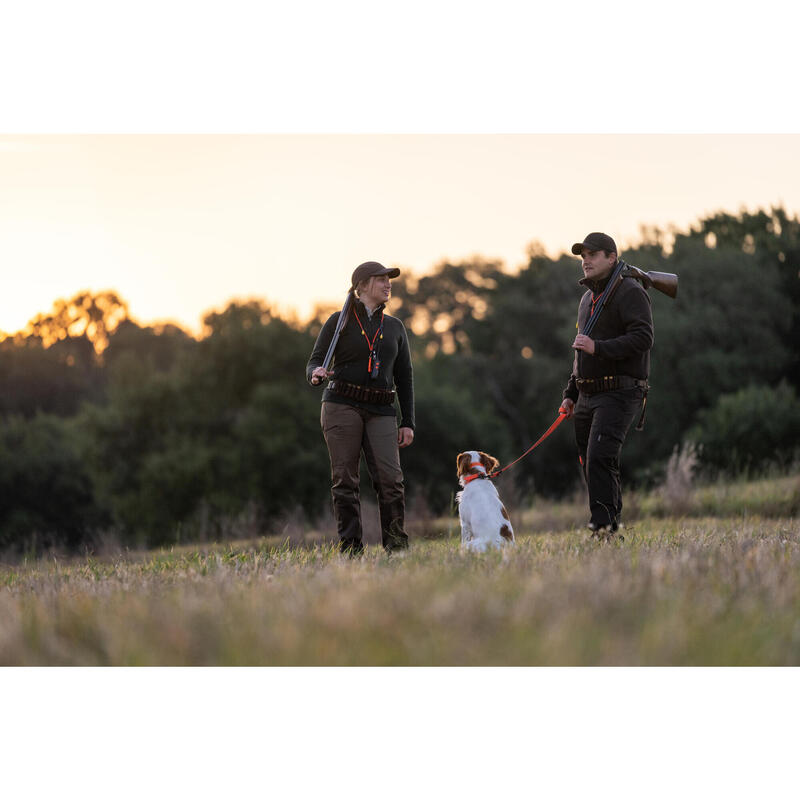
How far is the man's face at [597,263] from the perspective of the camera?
7.18 metres

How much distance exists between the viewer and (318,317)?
37.4 meters

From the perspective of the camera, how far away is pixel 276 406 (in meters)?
33.8

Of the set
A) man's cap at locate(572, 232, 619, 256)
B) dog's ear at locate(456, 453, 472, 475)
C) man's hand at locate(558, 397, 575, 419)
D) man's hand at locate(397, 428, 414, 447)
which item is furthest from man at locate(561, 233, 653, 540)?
man's hand at locate(397, 428, 414, 447)

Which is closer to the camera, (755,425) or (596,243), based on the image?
(596,243)

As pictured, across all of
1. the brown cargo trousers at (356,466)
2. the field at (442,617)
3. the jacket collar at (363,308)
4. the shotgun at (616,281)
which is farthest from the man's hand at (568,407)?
the field at (442,617)

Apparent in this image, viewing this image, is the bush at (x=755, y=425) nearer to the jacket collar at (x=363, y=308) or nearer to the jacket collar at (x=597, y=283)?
the jacket collar at (x=597, y=283)

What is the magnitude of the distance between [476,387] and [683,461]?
2896cm

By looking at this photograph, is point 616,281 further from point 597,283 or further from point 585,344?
point 585,344

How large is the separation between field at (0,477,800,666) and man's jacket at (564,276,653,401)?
73.1 inches

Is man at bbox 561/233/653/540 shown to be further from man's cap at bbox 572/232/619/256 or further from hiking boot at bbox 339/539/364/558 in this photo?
hiking boot at bbox 339/539/364/558

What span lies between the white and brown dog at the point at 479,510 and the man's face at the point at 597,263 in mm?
1630

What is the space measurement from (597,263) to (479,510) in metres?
2.07

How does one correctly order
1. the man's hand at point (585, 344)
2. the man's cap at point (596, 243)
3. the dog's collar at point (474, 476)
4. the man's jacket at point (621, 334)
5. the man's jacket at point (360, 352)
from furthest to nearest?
the man's jacket at point (360, 352) < the man's cap at point (596, 243) < the dog's collar at point (474, 476) < the man's jacket at point (621, 334) < the man's hand at point (585, 344)

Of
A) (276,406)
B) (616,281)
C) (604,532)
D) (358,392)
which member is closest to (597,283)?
(616,281)
